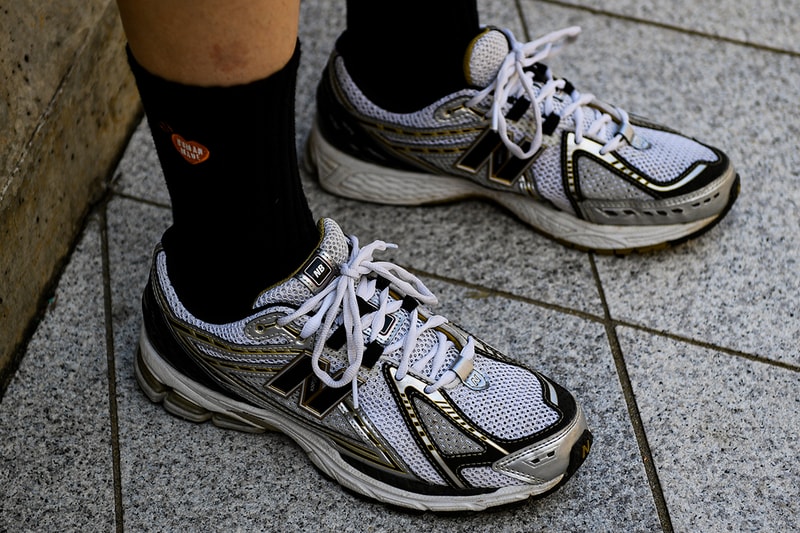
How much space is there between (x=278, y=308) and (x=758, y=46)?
69.6 inches

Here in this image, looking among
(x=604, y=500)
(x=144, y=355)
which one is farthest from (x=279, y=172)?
(x=604, y=500)

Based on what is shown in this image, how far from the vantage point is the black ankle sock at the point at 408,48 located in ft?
5.14

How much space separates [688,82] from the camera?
7.23 ft

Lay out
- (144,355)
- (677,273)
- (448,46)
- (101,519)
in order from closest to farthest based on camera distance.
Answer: (101,519)
(144,355)
(448,46)
(677,273)

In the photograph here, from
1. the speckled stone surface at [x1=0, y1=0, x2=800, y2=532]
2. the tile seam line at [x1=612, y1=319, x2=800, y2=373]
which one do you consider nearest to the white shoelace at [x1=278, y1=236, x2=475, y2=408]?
the speckled stone surface at [x1=0, y1=0, x2=800, y2=532]

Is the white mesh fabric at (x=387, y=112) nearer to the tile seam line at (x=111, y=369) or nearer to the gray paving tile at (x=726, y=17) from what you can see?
the tile seam line at (x=111, y=369)

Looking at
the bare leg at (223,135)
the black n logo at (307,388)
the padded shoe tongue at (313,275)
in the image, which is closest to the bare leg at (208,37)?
the bare leg at (223,135)

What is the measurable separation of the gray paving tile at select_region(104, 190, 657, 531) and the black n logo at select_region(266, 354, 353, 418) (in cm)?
15

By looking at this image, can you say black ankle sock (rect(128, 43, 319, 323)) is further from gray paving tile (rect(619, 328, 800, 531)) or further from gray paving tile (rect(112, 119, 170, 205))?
gray paving tile (rect(619, 328, 800, 531))

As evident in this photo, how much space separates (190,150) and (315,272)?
10.3 inches

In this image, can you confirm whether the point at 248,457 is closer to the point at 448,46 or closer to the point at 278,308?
the point at 278,308

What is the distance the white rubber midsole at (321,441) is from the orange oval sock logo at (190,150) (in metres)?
0.45

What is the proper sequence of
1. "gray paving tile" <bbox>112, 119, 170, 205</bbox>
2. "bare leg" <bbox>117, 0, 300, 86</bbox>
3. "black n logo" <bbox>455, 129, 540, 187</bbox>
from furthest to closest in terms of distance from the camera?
"gray paving tile" <bbox>112, 119, 170, 205</bbox> < "black n logo" <bbox>455, 129, 540, 187</bbox> < "bare leg" <bbox>117, 0, 300, 86</bbox>

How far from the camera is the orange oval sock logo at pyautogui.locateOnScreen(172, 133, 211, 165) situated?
3.60 feet
